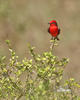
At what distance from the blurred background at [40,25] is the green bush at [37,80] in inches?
239

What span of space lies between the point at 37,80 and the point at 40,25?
7796mm

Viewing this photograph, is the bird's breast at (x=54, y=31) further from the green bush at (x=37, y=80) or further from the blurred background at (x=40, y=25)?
the blurred background at (x=40, y=25)

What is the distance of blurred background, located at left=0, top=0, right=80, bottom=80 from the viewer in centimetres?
1114

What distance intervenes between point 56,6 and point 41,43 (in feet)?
6.93

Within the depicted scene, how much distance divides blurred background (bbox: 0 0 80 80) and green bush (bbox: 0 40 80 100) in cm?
607

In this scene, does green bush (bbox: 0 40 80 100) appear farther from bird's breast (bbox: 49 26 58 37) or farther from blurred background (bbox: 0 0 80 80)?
blurred background (bbox: 0 0 80 80)

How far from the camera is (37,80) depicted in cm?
428

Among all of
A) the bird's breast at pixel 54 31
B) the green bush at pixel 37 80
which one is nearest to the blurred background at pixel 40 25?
the bird's breast at pixel 54 31

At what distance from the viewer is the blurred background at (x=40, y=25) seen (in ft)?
36.6

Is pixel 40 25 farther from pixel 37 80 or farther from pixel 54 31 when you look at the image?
pixel 37 80

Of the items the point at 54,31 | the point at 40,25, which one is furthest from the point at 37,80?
the point at 40,25

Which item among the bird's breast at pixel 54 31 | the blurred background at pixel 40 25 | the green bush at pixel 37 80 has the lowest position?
the green bush at pixel 37 80

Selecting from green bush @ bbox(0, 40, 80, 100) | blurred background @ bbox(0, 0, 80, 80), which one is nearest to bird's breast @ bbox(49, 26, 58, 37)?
green bush @ bbox(0, 40, 80, 100)

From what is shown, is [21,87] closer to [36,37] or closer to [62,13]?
[36,37]
